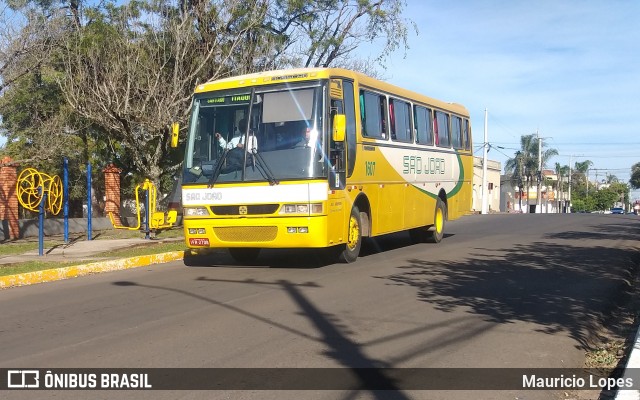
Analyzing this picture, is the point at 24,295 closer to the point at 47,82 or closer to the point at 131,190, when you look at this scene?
the point at 47,82

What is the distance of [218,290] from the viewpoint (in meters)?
9.67

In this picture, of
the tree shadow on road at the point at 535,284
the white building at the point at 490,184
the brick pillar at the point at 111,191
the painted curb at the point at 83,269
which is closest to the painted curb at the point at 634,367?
the tree shadow on road at the point at 535,284

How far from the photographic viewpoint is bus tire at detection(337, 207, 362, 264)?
1230cm

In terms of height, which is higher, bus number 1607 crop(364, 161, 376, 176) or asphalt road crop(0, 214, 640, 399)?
bus number 1607 crop(364, 161, 376, 176)

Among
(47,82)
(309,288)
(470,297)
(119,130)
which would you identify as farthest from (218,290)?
(47,82)

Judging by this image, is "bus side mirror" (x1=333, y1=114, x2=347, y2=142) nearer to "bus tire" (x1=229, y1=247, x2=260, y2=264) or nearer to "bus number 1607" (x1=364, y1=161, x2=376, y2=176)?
"bus number 1607" (x1=364, y1=161, x2=376, y2=176)

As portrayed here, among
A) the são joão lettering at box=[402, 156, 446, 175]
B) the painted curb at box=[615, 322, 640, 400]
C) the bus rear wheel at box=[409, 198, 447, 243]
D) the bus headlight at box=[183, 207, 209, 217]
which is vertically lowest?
the painted curb at box=[615, 322, 640, 400]

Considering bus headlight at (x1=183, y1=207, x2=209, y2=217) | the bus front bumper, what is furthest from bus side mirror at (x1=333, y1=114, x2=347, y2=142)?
bus headlight at (x1=183, y1=207, x2=209, y2=217)

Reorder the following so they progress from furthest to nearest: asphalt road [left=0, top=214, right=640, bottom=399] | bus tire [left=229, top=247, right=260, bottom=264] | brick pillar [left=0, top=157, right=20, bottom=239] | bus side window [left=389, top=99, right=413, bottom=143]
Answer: brick pillar [left=0, top=157, right=20, bottom=239], bus side window [left=389, top=99, right=413, bottom=143], bus tire [left=229, top=247, right=260, bottom=264], asphalt road [left=0, top=214, right=640, bottom=399]

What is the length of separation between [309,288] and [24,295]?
441 centimetres

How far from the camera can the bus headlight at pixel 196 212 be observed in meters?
11.5

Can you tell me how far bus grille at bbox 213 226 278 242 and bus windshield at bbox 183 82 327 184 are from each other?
2.83 feet

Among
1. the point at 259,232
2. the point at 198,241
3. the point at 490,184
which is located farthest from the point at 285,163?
the point at 490,184

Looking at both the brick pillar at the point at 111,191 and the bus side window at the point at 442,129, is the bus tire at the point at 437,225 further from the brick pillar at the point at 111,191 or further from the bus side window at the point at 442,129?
the brick pillar at the point at 111,191
